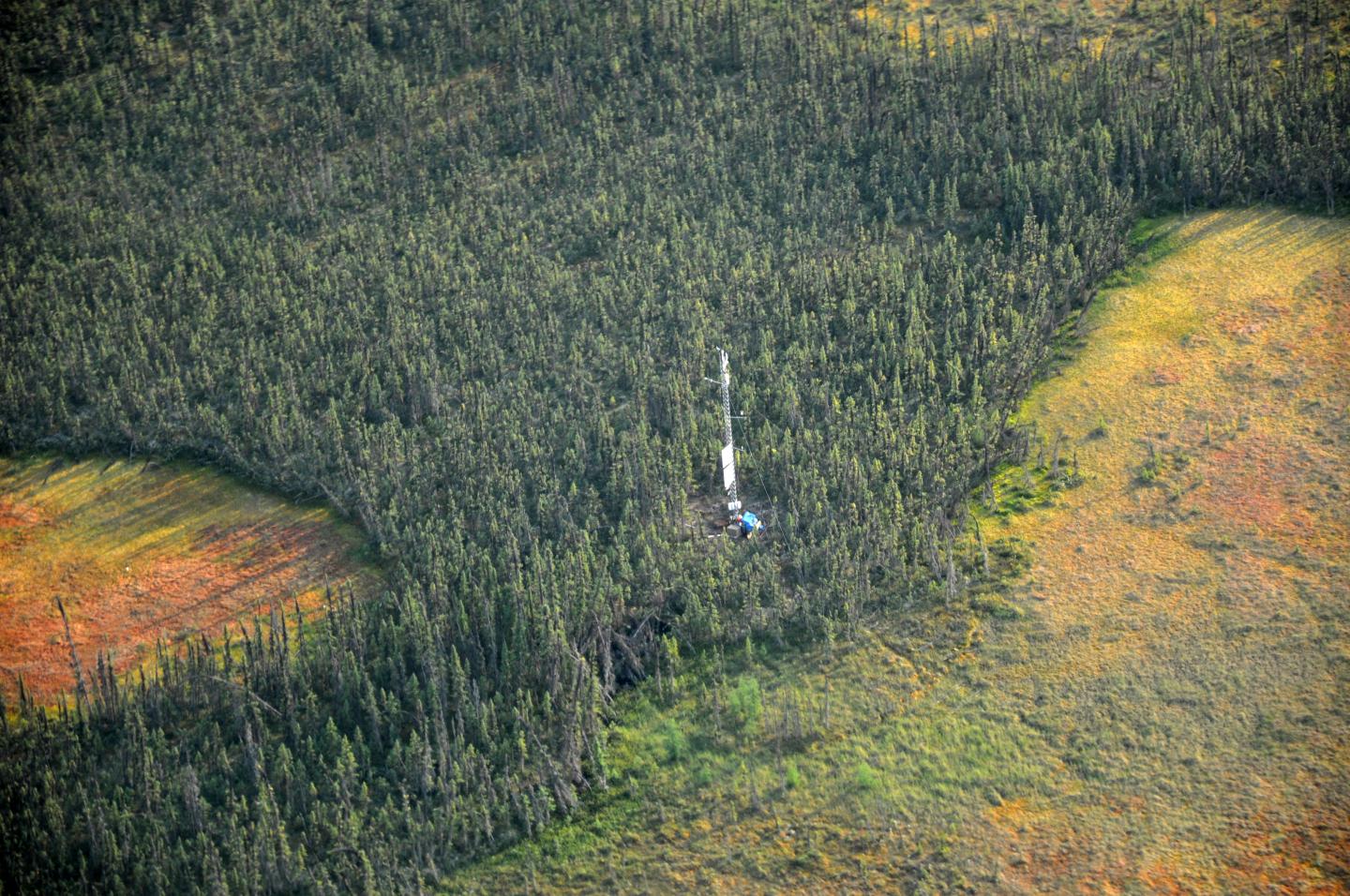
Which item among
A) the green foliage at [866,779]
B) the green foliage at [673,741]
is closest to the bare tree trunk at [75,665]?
the green foliage at [673,741]

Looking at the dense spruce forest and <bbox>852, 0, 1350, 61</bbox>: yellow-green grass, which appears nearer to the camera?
the dense spruce forest

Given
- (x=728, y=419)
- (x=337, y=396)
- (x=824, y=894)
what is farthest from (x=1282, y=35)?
(x=824, y=894)

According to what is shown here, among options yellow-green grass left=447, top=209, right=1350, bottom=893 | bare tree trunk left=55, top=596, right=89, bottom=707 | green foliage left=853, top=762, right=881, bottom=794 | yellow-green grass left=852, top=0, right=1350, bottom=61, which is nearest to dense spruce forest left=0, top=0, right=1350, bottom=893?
yellow-green grass left=852, top=0, right=1350, bottom=61

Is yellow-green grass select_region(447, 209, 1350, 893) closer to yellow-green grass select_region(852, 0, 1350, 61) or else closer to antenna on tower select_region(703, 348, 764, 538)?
antenna on tower select_region(703, 348, 764, 538)

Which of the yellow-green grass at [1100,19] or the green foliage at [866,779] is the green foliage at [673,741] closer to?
the green foliage at [866,779]

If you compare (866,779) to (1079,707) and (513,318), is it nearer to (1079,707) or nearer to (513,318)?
(1079,707)

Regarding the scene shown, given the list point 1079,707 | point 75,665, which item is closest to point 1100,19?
point 1079,707
